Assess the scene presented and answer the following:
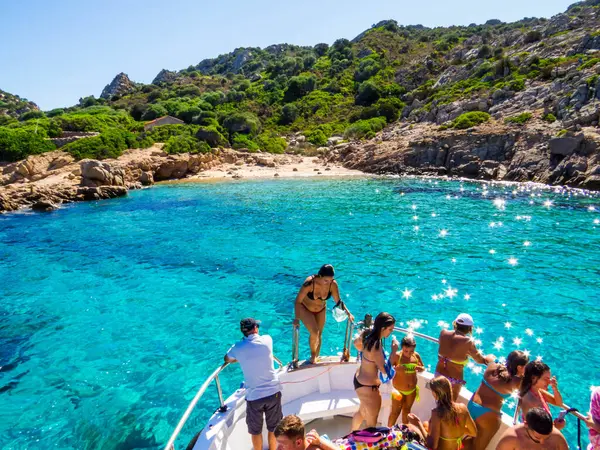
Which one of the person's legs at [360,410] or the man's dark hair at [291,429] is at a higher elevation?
the man's dark hair at [291,429]

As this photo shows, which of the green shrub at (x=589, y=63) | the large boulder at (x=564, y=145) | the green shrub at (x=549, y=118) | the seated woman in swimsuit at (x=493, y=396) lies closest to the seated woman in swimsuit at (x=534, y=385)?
the seated woman in swimsuit at (x=493, y=396)

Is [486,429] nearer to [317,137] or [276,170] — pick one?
[276,170]

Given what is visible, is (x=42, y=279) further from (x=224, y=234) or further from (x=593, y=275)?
(x=593, y=275)

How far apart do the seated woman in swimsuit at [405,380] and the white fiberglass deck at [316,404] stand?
0.59m

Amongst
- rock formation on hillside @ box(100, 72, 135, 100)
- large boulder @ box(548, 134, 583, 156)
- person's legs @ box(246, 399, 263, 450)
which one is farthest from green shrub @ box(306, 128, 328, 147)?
rock formation on hillside @ box(100, 72, 135, 100)

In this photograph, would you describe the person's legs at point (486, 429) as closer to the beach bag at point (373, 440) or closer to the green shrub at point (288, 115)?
the beach bag at point (373, 440)

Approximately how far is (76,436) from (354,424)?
5.18 metres

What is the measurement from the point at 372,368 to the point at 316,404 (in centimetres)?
144

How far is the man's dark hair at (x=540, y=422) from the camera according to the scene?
294cm

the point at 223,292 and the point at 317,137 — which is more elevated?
the point at 317,137

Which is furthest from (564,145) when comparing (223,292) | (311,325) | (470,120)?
(311,325)

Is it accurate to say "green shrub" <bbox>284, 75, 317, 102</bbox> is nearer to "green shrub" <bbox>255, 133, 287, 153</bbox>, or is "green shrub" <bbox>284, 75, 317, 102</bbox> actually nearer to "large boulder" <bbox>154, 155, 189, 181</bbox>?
"green shrub" <bbox>255, 133, 287, 153</bbox>

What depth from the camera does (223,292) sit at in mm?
11969

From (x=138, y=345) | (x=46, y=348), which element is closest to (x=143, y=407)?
(x=138, y=345)
